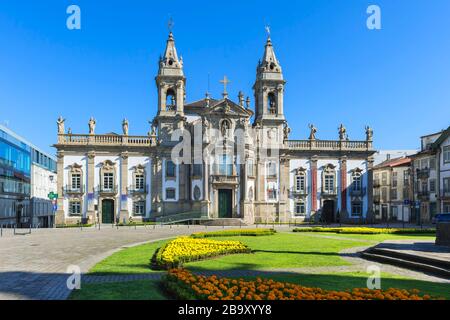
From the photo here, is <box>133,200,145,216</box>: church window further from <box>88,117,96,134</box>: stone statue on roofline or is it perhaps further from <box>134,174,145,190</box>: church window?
<box>88,117,96,134</box>: stone statue on roofline

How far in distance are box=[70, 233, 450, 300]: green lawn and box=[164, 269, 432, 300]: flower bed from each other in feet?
2.64

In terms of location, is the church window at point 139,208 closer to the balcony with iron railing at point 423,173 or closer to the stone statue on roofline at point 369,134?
the stone statue on roofline at point 369,134

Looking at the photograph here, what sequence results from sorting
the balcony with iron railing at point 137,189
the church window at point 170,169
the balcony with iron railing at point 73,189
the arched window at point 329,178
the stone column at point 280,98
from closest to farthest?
1. the balcony with iron railing at point 73,189
2. the balcony with iron railing at point 137,189
3. the church window at point 170,169
4. the arched window at point 329,178
5. the stone column at point 280,98

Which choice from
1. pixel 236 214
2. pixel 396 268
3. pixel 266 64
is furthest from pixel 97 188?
pixel 396 268

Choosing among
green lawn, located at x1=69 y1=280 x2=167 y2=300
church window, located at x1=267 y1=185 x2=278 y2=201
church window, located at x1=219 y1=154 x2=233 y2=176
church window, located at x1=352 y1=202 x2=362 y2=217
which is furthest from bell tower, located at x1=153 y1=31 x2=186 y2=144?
green lawn, located at x1=69 y1=280 x2=167 y2=300

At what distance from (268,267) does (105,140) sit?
38611mm

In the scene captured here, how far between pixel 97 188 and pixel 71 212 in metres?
4.07

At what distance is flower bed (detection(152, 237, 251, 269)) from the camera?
616 inches

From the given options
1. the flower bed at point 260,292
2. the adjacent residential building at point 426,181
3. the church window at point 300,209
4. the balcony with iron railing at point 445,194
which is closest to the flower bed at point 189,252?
the flower bed at point 260,292

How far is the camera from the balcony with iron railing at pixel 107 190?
161ft

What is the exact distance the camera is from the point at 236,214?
49.6 meters

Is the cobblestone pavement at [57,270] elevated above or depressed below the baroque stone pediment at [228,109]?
below

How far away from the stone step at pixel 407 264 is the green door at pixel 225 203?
30762mm

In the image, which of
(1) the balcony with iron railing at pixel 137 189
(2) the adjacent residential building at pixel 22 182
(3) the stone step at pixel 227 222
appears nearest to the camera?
(3) the stone step at pixel 227 222
